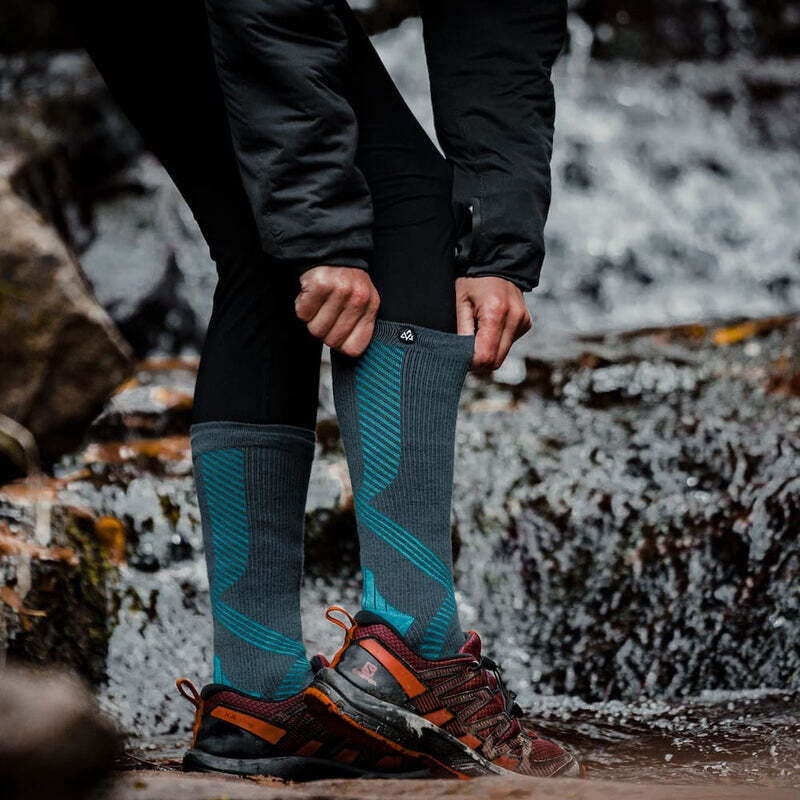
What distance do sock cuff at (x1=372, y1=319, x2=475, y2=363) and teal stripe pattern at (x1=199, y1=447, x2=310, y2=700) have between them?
1.00 ft

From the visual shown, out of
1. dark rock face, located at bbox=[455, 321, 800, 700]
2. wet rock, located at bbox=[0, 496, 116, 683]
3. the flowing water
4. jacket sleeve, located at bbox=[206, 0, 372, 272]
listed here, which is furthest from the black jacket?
wet rock, located at bbox=[0, 496, 116, 683]

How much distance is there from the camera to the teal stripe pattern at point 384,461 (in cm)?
157

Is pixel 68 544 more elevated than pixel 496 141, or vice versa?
pixel 496 141

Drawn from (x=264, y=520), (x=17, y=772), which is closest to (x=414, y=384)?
(x=264, y=520)

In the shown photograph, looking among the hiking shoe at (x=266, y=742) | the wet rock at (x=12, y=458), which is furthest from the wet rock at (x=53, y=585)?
the hiking shoe at (x=266, y=742)

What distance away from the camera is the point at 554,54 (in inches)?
67.5

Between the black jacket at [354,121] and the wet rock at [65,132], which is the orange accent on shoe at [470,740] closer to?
the black jacket at [354,121]

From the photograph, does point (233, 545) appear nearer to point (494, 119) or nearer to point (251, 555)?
point (251, 555)

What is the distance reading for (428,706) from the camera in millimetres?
1536

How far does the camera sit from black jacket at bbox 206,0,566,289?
1437 mm

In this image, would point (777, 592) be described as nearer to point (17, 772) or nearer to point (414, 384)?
point (414, 384)

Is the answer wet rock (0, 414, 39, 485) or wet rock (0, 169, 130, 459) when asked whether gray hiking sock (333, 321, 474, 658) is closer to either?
wet rock (0, 414, 39, 485)

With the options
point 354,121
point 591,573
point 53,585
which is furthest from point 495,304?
point 53,585

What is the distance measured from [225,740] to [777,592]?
1.48 meters
